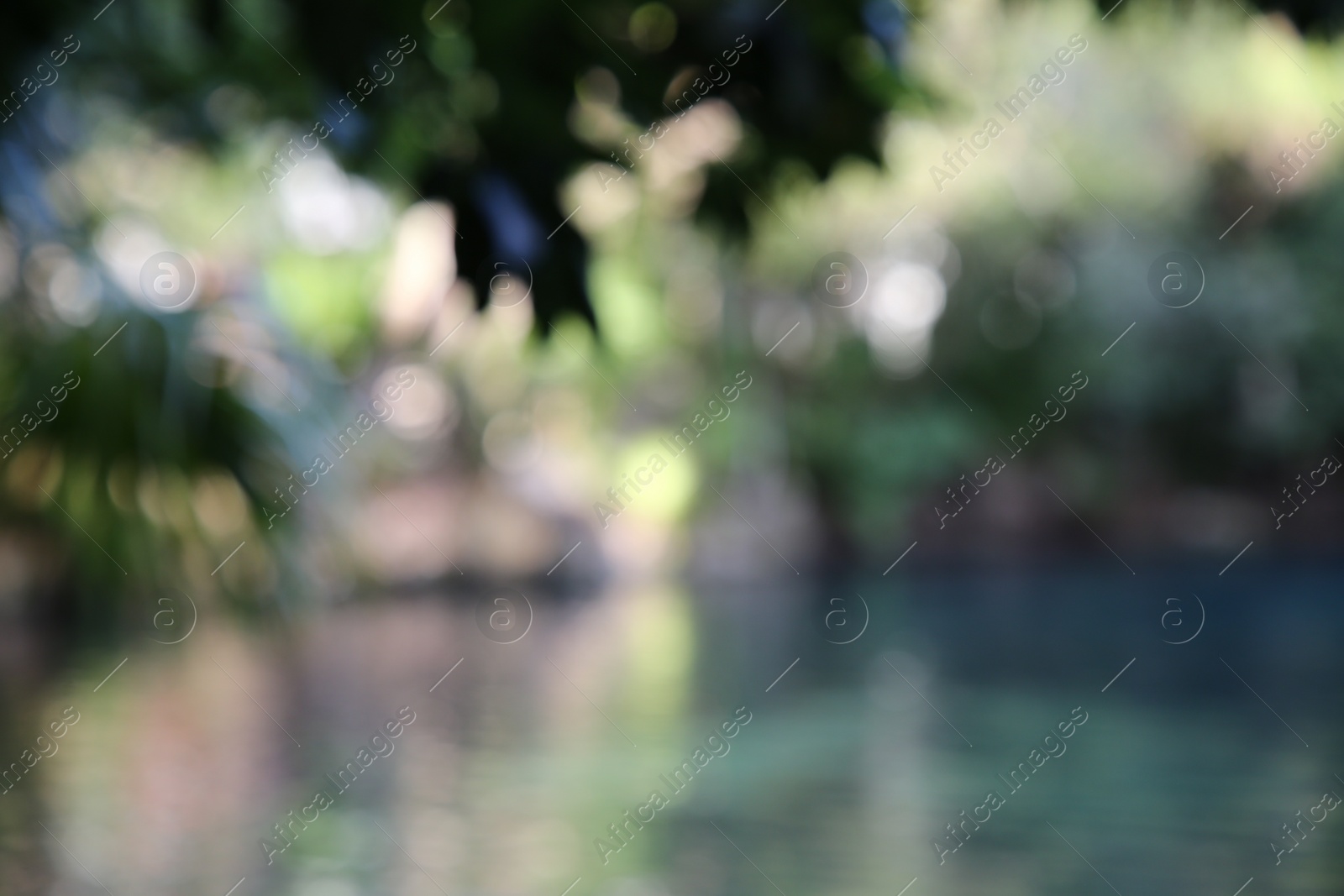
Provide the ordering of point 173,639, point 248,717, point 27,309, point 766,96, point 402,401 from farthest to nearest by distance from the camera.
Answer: point 402,401
point 173,639
point 248,717
point 27,309
point 766,96

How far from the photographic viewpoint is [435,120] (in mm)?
1086

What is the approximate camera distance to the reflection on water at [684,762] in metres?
4.34

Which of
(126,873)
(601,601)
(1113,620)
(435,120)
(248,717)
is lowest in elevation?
(1113,620)

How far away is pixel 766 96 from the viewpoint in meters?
1.14

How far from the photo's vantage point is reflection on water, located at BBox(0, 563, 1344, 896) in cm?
434

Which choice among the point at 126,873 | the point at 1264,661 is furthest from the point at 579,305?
the point at 1264,661

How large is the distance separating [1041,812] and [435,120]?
14.9ft

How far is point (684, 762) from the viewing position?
5.81 metres

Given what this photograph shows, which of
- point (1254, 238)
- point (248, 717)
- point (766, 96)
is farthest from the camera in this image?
point (1254, 238)

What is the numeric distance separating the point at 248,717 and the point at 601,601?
494cm

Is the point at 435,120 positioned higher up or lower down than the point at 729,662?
higher up

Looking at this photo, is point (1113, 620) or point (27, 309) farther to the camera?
point (1113, 620)

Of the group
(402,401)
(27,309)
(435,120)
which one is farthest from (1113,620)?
(435,120)

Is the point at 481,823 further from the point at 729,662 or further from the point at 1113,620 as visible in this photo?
the point at 1113,620
